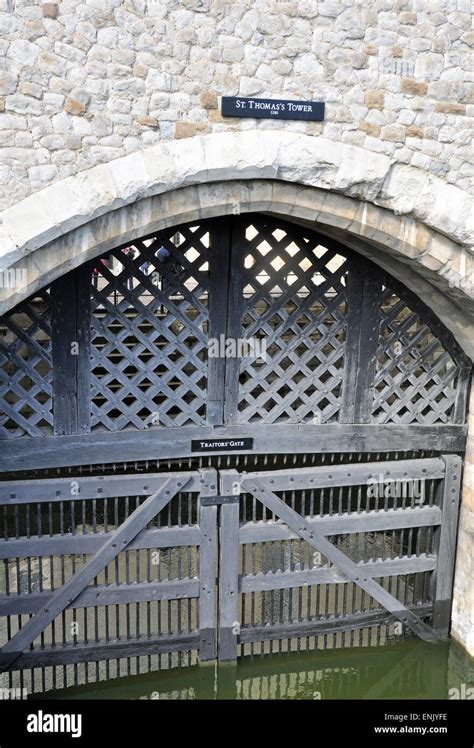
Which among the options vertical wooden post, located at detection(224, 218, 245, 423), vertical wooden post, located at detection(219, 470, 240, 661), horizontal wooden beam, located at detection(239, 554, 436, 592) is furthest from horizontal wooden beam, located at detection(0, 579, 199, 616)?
vertical wooden post, located at detection(224, 218, 245, 423)

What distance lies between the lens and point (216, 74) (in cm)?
498

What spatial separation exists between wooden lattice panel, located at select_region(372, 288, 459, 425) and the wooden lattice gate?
0.05 ft

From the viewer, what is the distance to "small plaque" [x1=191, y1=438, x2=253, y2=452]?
250 inches

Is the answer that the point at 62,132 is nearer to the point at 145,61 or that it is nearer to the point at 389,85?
the point at 145,61

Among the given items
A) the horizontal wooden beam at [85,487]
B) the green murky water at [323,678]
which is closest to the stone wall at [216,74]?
the horizontal wooden beam at [85,487]

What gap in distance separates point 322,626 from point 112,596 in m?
1.88

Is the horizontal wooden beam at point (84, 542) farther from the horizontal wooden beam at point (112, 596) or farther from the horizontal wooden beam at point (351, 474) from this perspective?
the horizontal wooden beam at point (351, 474)

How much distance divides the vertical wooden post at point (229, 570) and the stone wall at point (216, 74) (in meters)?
2.84

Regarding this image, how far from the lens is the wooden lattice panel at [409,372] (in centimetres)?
663

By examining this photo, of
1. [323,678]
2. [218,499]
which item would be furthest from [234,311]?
[323,678]

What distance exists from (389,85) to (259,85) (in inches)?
36.1

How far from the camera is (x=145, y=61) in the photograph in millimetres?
4848

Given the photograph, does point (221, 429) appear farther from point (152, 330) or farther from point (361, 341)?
point (361, 341)
